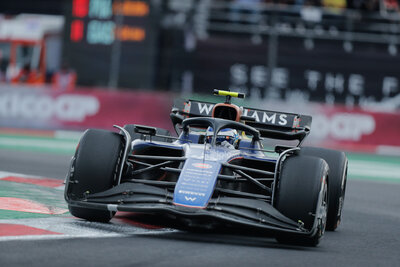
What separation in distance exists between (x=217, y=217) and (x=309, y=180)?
0.89m

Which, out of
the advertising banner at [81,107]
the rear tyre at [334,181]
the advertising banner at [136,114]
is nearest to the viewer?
the rear tyre at [334,181]

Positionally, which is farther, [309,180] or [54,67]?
[54,67]

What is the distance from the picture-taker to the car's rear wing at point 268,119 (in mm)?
9250

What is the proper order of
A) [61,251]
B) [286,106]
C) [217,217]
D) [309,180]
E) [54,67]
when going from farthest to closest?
[54,67] < [286,106] < [309,180] < [217,217] < [61,251]

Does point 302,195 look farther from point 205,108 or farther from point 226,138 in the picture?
point 205,108

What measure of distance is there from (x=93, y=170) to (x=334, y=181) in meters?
2.43

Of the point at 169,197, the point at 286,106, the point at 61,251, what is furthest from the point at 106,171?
the point at 286,106

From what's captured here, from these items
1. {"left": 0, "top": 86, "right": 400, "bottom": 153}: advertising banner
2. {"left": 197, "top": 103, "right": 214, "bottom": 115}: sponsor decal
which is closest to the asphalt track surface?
{"left": 197, "top": 103, "right": 214, "bottom": 115}: sponsor decal

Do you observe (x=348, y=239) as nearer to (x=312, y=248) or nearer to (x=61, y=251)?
(x=312, y=248)

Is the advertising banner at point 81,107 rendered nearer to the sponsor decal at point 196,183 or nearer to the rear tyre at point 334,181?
the rear tyre at point 334,181

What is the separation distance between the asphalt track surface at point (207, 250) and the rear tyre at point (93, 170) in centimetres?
61

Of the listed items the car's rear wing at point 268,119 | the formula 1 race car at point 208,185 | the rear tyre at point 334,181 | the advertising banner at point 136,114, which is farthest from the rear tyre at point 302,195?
the advertising banner at point 136,114

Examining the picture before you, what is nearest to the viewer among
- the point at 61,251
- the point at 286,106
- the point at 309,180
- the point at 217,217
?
the point at 61,251

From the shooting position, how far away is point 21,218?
7.07 meters
